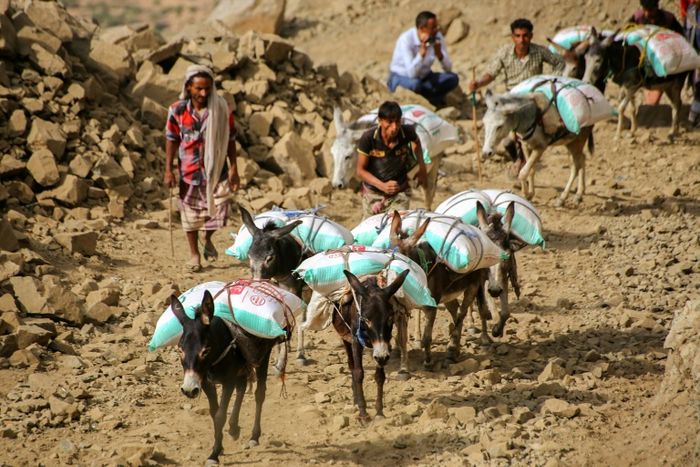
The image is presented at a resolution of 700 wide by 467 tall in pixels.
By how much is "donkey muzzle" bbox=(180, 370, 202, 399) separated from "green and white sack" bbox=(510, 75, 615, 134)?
780 centimetres

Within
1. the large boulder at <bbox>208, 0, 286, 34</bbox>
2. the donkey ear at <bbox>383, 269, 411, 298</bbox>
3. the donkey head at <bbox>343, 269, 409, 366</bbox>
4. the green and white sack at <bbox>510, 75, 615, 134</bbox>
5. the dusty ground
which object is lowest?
the dusty ground

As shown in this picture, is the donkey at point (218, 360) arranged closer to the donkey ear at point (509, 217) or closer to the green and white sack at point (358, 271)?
the green and white sack at point (358, 271)

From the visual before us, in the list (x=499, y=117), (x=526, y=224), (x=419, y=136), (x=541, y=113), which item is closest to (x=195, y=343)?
(x=526, y=224)

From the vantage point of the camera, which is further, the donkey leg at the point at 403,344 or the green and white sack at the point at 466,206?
the green and white sack at the point at 466,206

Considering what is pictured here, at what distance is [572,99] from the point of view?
13.5 m

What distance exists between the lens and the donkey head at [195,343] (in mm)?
7074

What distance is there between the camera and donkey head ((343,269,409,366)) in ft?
25.2

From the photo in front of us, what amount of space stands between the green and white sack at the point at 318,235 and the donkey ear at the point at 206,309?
89.0 inches

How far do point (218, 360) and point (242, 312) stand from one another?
1.33ft

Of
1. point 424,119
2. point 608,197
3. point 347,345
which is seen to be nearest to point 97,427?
point 347,345

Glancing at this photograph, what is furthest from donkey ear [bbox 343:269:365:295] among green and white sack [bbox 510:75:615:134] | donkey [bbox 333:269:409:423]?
green and white sack [bbox 510:75:615:134]

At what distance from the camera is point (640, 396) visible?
876 cm

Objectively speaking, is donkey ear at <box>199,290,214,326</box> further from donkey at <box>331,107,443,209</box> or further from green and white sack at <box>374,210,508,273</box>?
donkey at <box>331,107,443,209</box>

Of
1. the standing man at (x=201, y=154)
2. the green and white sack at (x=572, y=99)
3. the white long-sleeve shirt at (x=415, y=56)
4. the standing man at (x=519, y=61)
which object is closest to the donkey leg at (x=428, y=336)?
the standing man at (x=201, y=154)
